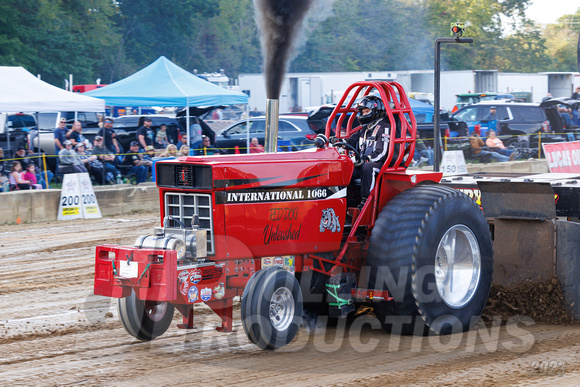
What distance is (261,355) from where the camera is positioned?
569 cm

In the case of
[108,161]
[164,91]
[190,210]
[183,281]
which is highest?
[164,91]

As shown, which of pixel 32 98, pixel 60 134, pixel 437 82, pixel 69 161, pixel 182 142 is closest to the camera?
pixel 437 82

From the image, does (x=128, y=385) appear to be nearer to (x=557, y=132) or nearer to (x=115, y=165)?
(x=115, y=165)

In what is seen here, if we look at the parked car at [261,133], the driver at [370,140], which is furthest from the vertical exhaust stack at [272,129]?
the parked car at [261,133]

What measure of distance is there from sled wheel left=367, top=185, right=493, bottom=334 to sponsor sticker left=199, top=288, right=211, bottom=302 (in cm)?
125

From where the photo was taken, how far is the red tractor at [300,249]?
5.47 metres

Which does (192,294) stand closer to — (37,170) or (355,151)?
(355,151)

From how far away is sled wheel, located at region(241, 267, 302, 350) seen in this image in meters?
5.41

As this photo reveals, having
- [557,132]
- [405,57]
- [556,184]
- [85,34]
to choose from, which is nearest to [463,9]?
[405,57]

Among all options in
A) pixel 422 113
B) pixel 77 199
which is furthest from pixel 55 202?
pixel 422 113

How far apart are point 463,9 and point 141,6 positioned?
2256cm

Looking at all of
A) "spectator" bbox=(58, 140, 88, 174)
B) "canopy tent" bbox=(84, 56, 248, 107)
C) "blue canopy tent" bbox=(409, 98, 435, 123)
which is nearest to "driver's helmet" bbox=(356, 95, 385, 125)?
"spectator" bbox=(58, 140, 88, 174)

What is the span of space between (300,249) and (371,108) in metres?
1.36

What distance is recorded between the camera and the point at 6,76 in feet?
52.0
